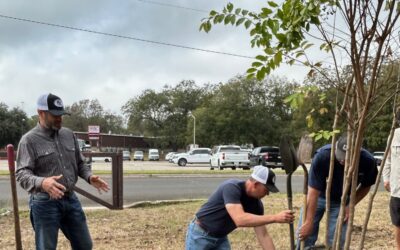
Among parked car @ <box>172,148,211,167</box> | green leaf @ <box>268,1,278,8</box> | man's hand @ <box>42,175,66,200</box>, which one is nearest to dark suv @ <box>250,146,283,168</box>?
parked car @ <box>172,148,211,167</box>

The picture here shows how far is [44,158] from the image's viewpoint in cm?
389

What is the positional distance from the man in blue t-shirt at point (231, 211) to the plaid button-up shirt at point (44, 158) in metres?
1.04

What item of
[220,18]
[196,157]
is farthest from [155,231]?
[196,157]

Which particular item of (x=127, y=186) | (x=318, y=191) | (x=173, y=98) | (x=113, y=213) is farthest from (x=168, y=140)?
(x=318, y=191)

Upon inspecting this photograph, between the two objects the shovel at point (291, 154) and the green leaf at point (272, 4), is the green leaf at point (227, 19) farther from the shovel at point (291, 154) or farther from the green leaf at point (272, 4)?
the shovel at point (291, 154)

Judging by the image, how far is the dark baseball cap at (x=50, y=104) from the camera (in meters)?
3.86

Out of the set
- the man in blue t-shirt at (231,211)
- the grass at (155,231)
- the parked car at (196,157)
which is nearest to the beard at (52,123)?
the man in blue t-shirt at (231,211)

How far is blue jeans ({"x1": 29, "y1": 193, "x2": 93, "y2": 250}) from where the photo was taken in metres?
3.86

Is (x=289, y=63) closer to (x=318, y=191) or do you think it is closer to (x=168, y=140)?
(x=318, y=191)

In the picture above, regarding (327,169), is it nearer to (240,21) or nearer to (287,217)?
(287,217)

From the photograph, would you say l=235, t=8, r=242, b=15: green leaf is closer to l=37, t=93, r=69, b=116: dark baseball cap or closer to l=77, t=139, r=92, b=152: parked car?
l=37, t=93, r=69, b=116: dark baseball cap

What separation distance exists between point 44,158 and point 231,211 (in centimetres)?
142

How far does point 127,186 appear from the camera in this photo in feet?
49.4

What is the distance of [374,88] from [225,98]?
2278 inches
